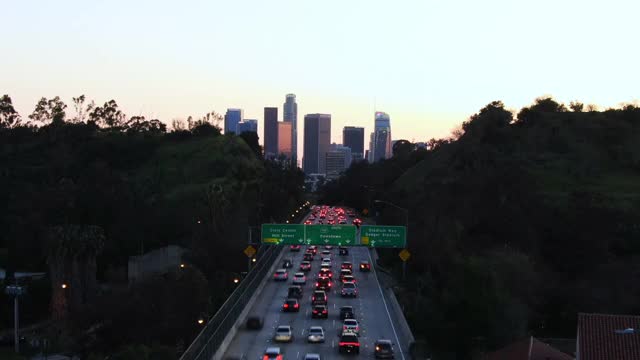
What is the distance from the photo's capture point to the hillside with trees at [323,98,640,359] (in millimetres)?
34125

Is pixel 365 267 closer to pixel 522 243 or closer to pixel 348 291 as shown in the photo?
pixel 522 243

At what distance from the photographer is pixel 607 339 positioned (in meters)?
23.2

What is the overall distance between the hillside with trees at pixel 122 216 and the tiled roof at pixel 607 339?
696 inches

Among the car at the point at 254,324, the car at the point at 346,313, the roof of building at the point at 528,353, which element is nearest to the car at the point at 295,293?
the car at the point at 346,313

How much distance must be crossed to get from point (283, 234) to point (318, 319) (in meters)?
8.60

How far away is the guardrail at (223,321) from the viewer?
2983 cm

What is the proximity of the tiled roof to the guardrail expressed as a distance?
13.6 m

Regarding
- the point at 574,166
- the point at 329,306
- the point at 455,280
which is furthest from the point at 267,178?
the point at 455,280

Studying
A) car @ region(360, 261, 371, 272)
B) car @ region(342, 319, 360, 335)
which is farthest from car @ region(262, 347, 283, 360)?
car @ region(360, 261, 371, 272)

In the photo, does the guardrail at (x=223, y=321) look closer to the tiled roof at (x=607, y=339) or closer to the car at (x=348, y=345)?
the car at (x=348, y=345)

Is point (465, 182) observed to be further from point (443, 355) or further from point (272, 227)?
point (443, 355)

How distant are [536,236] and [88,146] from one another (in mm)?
90989

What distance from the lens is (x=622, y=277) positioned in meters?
Answer: 52.2

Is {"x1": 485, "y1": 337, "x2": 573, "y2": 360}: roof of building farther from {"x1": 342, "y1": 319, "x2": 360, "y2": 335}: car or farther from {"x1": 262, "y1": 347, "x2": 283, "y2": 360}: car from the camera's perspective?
{"x1": 342, "y1": 319, "x2": 360, "y2": 335}: car
